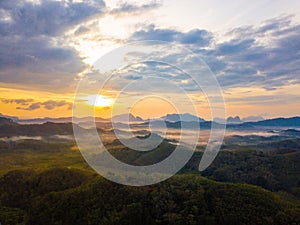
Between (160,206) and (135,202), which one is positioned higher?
(135,202)

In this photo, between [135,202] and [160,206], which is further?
[135,202]

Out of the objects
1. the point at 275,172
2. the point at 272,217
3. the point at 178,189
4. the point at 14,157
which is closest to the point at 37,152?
the point at 14,157

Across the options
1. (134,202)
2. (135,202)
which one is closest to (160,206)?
(135,202)

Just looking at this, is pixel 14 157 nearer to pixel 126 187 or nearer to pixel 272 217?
pixel 126 187

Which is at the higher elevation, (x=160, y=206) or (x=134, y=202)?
(x=134, y=202)

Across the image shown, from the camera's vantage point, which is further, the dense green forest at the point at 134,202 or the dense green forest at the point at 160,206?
the dense green forest at the point at 134,202

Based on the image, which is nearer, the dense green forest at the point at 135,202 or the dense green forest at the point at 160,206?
the dense green forest at the point at 160,206

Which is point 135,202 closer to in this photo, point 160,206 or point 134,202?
point 134,202

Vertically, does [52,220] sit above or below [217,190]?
below

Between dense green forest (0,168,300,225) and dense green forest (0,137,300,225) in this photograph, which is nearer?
dense green forest (0,168,300,225)

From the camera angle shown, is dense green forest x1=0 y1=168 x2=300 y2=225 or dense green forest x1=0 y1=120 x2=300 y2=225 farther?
dense green forest x1=0 y1=120 x2=300 y2=225

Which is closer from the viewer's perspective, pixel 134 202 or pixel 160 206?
pixel 160 206
